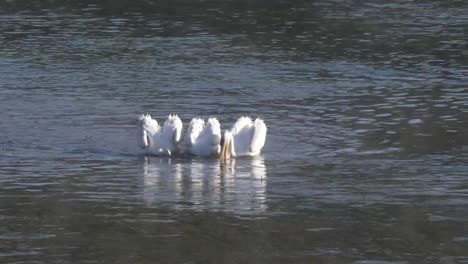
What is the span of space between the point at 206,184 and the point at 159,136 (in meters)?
1.83

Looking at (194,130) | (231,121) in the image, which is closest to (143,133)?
(194,130)

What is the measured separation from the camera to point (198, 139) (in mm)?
15172

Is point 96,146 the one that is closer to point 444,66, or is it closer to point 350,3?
point 444,66

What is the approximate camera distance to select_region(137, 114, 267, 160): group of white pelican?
15.0m

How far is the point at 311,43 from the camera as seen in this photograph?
24656 millimetres

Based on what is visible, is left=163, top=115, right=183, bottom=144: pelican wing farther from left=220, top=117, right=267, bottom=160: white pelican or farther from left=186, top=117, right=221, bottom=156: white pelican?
left=220, top=117, right=267, bottom=160: white pelican

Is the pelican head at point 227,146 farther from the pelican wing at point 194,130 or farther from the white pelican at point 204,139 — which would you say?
the pelican wing at point 194,130

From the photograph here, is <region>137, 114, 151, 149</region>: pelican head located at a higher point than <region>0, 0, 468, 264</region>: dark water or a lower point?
higher

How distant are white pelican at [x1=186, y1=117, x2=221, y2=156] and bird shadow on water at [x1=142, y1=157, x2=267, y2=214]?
0.12m

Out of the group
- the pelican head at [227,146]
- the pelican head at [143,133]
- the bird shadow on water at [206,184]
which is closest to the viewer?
the bird shadow on water at [206,184]

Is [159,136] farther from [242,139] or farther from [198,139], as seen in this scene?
[242,139]

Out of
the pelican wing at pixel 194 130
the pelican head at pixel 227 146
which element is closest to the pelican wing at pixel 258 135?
the pelican head at pixel 227 146

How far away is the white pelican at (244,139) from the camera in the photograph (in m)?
15.0

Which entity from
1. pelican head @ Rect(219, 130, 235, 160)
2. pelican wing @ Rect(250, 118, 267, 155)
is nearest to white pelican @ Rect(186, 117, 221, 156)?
pelican head @ Rect(219, 130, 235, 160)
